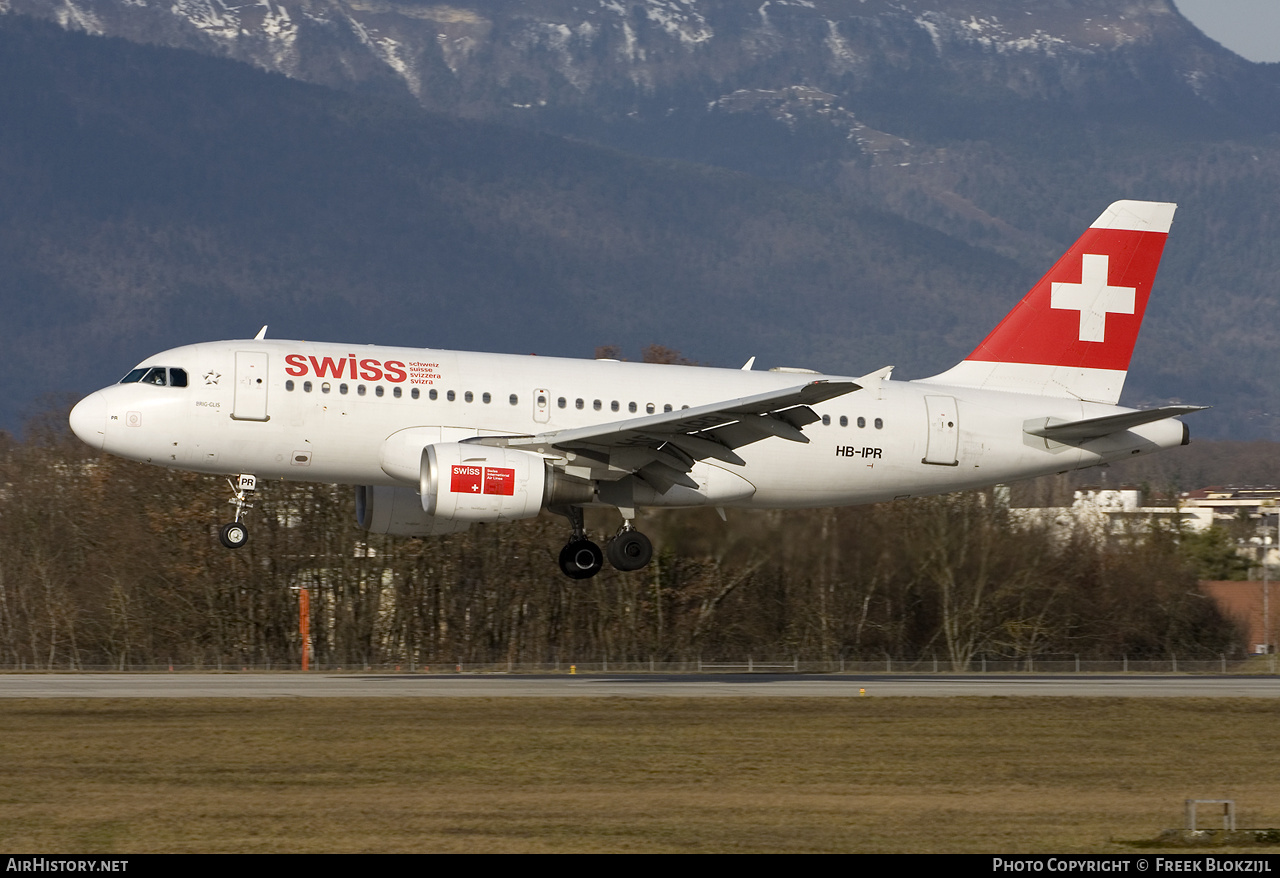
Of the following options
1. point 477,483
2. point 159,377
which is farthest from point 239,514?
point 477,483

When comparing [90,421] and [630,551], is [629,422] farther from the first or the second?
[90,421]

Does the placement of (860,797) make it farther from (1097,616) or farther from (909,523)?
(1097,616)

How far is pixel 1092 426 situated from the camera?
119 ft

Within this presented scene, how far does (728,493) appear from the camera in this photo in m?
35.8

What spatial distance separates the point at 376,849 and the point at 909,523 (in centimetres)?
3545

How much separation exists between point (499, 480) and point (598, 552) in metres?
3.86

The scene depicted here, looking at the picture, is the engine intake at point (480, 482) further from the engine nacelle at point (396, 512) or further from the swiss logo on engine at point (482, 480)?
the engine nacelle at point (396, 512)

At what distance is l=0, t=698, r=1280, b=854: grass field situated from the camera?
20062 millimetres

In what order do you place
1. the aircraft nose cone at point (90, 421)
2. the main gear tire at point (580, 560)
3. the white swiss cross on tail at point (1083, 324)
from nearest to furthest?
the aircraft nose cone at point (90, 421), the main gear tire at point (580, 560), the white swiss cross on tail at point (1083, 324)

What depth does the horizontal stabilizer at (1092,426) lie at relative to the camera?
35094mm

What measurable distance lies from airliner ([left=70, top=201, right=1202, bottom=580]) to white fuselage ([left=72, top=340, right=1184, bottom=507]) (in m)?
0.04

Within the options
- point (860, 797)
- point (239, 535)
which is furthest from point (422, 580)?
point (860, 797)

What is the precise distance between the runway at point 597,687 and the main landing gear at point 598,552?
2.41 metres

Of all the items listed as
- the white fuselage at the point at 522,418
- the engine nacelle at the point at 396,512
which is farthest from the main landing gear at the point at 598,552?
the engine nacelle at the point at 396,512
